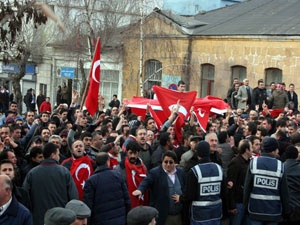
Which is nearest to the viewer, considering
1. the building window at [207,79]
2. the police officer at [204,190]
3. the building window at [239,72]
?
the police officer at [204,190]

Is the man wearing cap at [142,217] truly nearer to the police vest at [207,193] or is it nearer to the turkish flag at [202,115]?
the police vest at [207,193]

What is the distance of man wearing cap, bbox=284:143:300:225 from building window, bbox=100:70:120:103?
29039 millimetres

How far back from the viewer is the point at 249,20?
33.4 m

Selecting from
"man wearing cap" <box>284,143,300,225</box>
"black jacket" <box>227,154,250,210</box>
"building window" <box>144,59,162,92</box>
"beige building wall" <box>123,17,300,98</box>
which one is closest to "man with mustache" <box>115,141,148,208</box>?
"black jacket" <box>227,154,250,210</box>

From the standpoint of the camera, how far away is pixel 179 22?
115ft

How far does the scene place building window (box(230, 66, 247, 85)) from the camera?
32.2 metres

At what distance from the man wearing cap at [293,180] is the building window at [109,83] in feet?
95.3

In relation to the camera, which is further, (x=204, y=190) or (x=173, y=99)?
(x=173, y=99)

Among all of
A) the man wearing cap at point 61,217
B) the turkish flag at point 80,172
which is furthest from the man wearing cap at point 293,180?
the man wearing cap at point 61,217

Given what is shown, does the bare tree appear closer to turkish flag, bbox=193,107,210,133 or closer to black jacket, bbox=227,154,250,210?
turkish flag, bbox=193,107,210,133

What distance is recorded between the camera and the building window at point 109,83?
128 feet

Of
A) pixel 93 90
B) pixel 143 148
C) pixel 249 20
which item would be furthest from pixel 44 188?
pixel 249 20

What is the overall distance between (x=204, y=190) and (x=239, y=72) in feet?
77.1

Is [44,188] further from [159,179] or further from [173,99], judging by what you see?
[173,99]
